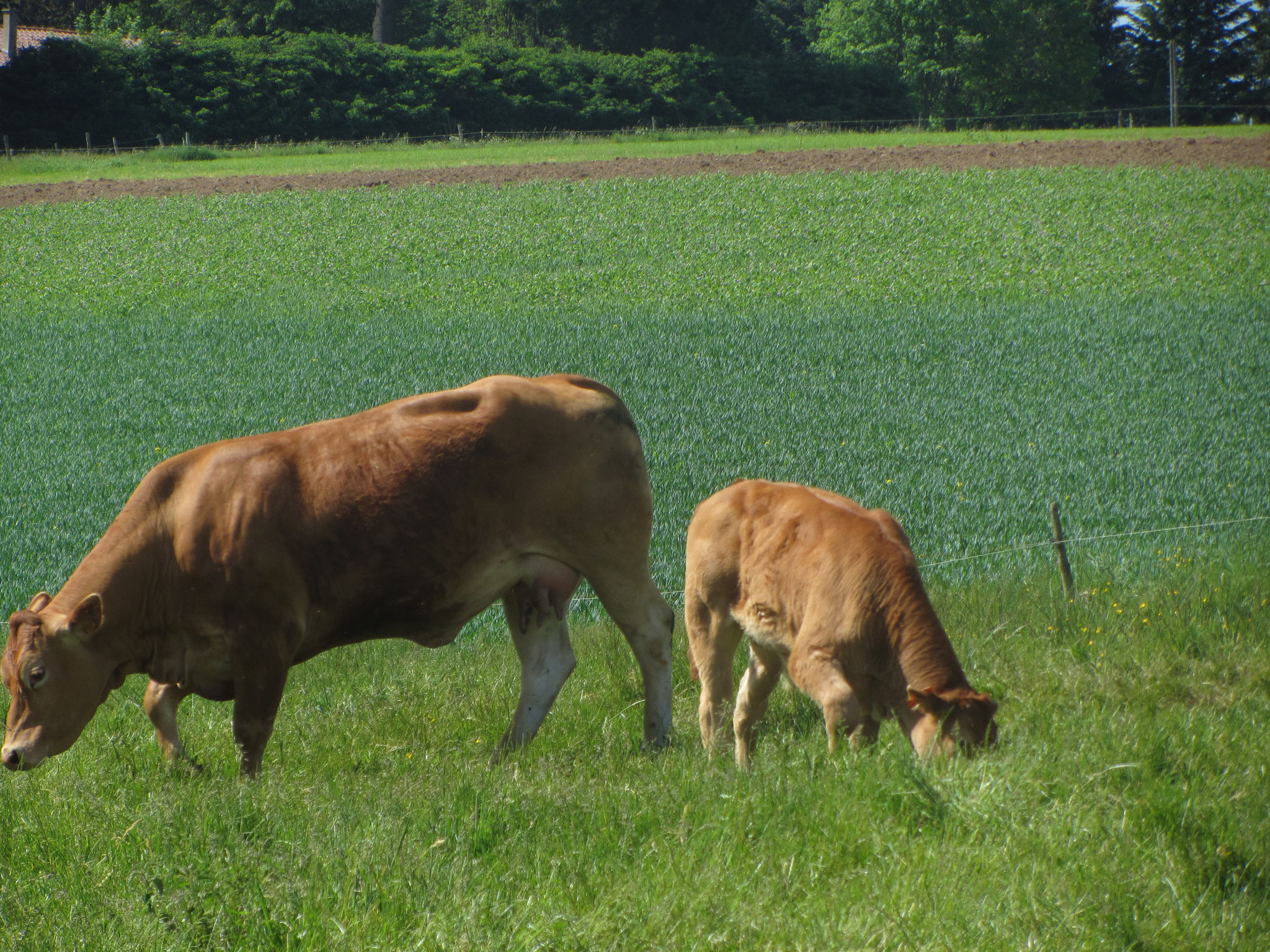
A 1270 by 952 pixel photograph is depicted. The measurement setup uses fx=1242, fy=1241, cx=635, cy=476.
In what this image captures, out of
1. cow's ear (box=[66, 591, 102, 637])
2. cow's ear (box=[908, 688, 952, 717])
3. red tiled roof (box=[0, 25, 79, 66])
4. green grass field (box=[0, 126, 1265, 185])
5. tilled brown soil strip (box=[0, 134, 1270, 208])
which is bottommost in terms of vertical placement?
cow's ear (box=[908, 688, 952, 717])

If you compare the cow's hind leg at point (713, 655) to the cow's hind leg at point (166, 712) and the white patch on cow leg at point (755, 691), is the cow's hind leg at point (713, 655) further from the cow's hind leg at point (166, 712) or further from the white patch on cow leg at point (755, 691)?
the cow's hind leg at point (166, 712)

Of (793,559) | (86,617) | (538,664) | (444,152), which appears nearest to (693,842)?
(793,559)

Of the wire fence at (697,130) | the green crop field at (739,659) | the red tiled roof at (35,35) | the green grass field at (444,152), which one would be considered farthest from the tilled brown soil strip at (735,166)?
the red tiled roof at (35,35)

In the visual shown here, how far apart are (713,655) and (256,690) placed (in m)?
2.16

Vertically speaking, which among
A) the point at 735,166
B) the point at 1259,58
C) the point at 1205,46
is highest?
the point at 1205,46

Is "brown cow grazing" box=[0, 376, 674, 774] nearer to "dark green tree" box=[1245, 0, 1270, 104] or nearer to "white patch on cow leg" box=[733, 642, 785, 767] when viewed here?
"white patch on cow leg" box=[733, 642, 785, 767]

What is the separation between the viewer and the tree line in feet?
203

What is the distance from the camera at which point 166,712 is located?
593cm

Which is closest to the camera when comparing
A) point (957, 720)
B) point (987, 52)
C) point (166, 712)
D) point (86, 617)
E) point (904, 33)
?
point (957, 720)

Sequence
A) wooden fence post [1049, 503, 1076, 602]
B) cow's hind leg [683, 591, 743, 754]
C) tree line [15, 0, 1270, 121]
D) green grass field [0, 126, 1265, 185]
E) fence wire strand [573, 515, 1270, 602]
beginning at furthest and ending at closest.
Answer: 1. tree line [15, 0, 1270, 121]
2. green grass field [0, 126, 1265, 185]
3. fence wire strand [573, 515, 1270, 602]
4. wooden fence post [1049, 503, 1076, 602]
5. cow's hind leg [683, 591, 743, 754]

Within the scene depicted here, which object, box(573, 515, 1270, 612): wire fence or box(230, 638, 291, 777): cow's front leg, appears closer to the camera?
box(230, 638, 291, 777): cow's front leg

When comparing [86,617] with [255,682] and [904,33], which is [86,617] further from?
[904,33]

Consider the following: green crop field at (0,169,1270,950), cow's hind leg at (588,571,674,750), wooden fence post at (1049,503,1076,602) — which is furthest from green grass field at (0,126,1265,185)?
cow's hind leg at (588,571,674,750)

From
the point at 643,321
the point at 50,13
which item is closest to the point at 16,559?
the point at 643,321
